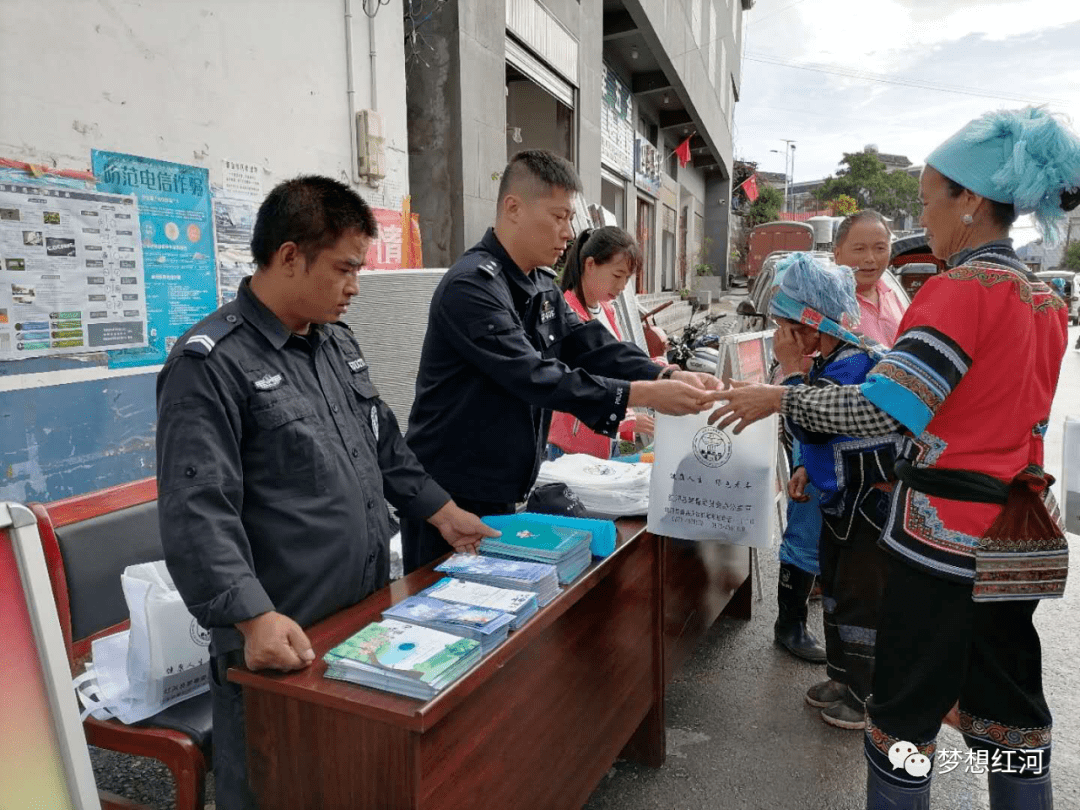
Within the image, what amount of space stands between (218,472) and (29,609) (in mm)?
422

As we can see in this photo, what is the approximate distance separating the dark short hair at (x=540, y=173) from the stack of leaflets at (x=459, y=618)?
1.30 meters

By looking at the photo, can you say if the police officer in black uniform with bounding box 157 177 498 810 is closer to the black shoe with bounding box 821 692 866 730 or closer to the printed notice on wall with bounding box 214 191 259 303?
the black shoe with bounding box 821 692 866 730

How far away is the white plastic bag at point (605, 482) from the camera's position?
2.41 m

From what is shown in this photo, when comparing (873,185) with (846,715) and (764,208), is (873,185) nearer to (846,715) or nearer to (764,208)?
(764,208)

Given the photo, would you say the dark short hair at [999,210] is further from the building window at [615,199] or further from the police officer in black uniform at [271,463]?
the building window at [615,199]

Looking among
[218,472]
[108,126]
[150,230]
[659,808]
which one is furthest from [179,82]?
[659,808]

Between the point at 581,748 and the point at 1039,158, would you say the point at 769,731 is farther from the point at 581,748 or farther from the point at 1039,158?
the point at 1039,158

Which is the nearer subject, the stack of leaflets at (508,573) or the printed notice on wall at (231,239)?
the stack of leaflets at (508,573)

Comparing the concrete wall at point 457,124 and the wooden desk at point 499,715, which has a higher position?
the concrete wall at point 457,124

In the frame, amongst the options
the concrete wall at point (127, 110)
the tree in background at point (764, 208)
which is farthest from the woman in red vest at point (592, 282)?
the tree in background at point (764, 208)

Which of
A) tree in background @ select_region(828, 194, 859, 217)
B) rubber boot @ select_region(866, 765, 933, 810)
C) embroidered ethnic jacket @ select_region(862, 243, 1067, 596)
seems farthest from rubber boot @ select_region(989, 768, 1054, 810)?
tree in background @ select_region(828, 194, 859, 217)

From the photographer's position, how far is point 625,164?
49.2 feet

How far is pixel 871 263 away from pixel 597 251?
137 centimetres

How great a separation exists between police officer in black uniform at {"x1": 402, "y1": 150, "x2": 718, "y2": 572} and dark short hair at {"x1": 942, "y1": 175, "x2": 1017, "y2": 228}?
80 cm
